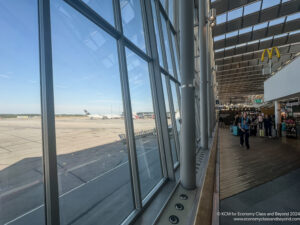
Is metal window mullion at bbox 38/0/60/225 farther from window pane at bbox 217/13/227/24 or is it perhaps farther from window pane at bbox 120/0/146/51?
window pane at bbox 217/13/227/24

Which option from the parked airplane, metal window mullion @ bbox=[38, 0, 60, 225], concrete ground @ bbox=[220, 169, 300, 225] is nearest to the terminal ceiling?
concrete ground @ bbox=[220, 169, 300, 225]

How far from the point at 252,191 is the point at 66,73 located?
3902 millimetres

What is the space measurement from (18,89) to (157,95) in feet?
7.42

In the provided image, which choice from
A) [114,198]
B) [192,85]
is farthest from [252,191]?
[114,198]

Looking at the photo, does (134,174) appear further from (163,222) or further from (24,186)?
(24,186)

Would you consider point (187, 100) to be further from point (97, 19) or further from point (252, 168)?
point (252, 168)

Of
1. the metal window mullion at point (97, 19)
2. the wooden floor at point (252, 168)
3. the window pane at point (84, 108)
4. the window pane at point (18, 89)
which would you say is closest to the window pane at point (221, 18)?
the wooden floor at point (252, 168)

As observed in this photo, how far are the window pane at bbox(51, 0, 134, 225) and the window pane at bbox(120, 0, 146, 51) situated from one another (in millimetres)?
821

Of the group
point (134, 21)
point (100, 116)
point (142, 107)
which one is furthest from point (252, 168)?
point (134, 21)

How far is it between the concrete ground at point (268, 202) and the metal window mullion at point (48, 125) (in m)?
2.32

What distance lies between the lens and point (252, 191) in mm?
2879

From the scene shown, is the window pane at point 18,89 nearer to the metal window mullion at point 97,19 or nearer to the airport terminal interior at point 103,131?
the airport terminal interior at point 103,131

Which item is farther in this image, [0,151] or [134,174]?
[134,174]

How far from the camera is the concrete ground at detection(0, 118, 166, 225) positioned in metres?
1.21
